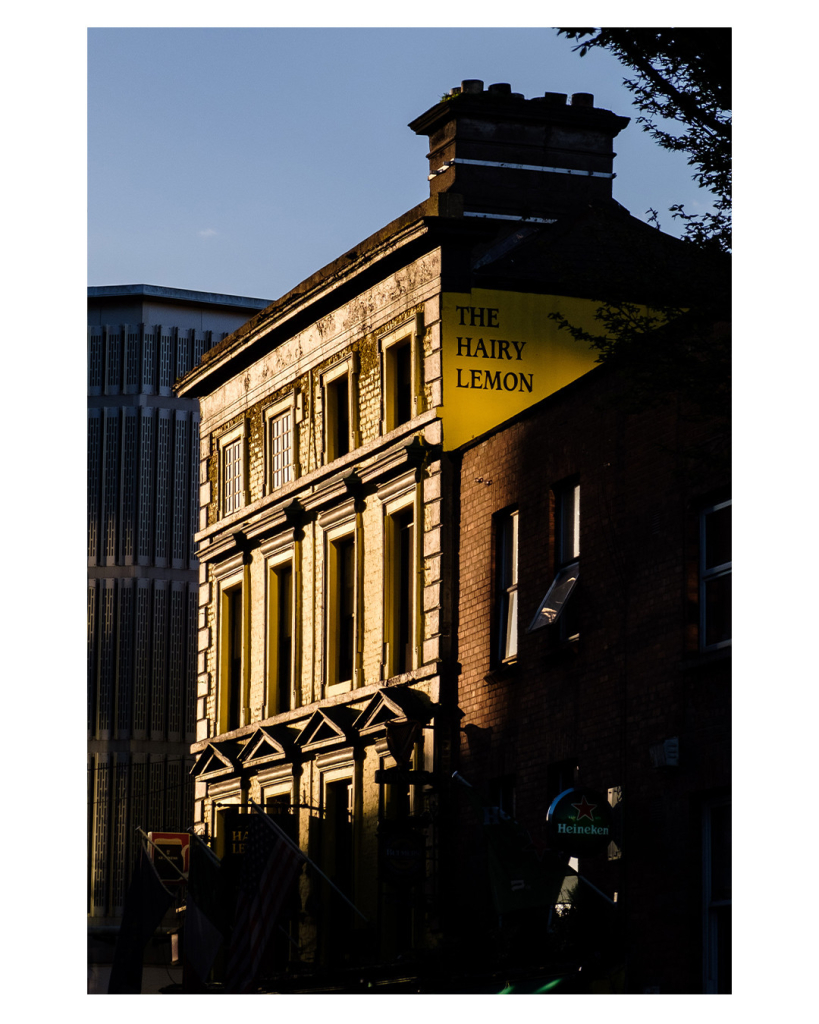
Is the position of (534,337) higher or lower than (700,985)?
higher

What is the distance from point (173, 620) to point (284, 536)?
19.9 m

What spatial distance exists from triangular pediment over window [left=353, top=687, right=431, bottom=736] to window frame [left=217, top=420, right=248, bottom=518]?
7.54 meters

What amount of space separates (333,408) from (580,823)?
13007mm

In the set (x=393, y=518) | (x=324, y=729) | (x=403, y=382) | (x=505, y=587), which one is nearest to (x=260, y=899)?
(x=324, y=729)

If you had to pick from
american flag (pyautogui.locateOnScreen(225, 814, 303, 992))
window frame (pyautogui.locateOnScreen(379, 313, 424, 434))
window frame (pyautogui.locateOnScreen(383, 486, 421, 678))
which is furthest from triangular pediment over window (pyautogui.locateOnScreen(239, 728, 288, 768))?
window frame (pyautogui.locateOnScreen(379, 313, 424, 434))

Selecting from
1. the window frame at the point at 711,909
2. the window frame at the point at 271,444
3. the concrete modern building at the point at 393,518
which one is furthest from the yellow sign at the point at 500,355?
the window frame at the point at 711,909

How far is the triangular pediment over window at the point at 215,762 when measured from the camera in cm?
3244

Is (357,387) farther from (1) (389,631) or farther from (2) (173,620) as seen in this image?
(2) (173,620)

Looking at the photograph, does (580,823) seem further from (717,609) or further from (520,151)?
(520,151)

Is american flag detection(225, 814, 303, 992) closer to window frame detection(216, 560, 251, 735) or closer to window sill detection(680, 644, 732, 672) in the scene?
window frame detection(216, 560, 251, 735)

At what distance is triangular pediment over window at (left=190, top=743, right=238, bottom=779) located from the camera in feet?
106

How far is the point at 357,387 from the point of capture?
29781 mm

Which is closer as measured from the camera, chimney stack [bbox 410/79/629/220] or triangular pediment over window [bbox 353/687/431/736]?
triangular pediment over window [bbox 353/687/431/736]
